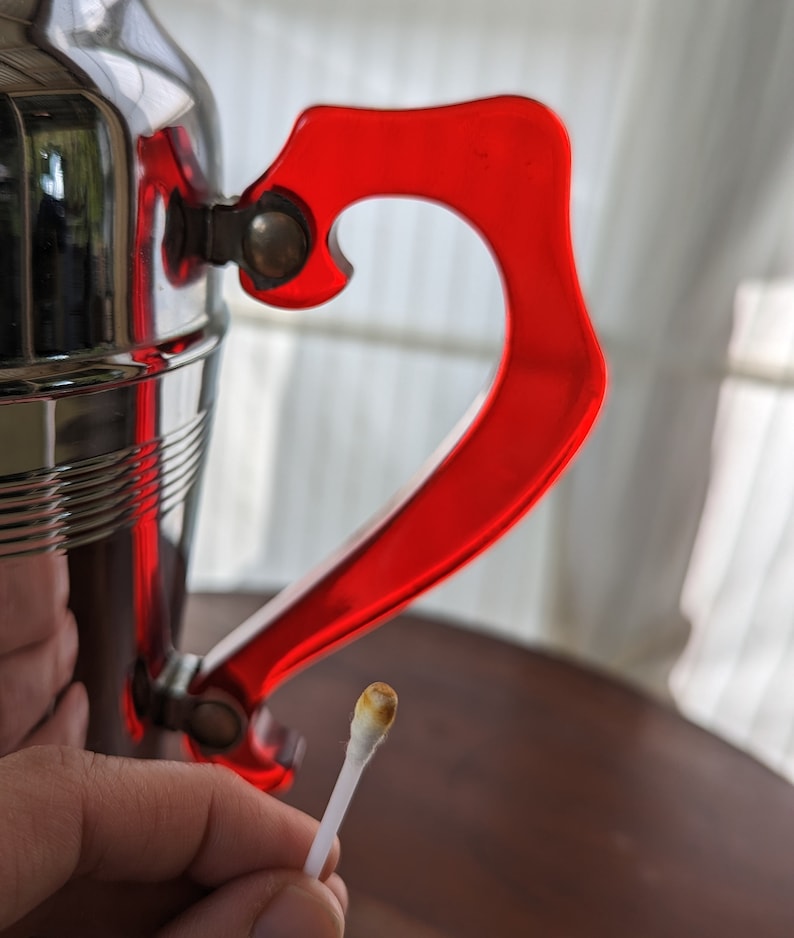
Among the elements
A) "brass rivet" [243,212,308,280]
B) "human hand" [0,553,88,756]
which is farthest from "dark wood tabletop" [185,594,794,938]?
"brass rivet" [243,212,308,280]

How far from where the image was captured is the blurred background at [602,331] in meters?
0.91

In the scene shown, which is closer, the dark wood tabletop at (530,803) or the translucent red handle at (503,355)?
the translucent red handle at (503,355)

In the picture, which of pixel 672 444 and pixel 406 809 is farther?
pixel 672 444

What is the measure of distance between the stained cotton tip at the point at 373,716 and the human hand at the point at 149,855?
87 millimetres

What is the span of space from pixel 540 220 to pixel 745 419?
2.16 ft

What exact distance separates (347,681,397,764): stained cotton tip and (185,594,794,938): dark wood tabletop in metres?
0.22

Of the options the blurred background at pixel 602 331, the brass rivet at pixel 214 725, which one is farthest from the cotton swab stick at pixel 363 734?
the blurred background at pixel 602 331

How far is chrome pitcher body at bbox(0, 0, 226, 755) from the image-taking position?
33 cm

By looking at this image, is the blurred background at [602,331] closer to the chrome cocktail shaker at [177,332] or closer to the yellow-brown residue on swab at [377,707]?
the chrome cocktail shaker at [177,332]

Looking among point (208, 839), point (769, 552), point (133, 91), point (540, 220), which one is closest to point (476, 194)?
point (540, 220)

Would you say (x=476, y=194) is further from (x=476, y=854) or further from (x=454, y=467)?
(x=476, y=854)

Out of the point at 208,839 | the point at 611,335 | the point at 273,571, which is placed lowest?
the point at 273,571

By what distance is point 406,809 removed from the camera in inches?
23.0

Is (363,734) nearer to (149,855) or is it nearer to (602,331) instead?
(149,855)
